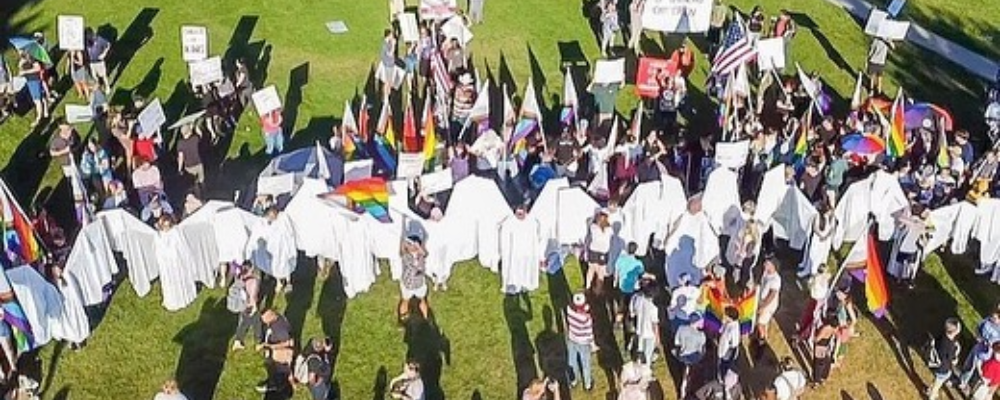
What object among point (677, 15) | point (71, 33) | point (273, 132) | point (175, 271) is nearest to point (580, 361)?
point (175, 271)

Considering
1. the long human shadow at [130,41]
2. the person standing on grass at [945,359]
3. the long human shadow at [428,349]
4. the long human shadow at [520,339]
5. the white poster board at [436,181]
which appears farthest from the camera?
the long human shadow at [130,41]

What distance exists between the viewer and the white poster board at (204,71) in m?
23.1

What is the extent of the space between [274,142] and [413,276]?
5.58m

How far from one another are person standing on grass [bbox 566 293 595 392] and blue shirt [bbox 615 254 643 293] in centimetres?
145

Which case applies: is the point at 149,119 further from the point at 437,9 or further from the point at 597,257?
the point at 597,257

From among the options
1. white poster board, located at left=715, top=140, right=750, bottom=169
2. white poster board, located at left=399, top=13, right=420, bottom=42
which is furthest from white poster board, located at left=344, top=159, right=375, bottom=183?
white poster board, located at left=715, top=140, right=750, bottom=169

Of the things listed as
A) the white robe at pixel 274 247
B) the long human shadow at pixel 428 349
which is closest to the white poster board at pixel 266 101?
the white robe at pixel 274 247

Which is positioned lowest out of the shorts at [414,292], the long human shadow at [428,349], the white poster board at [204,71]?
the long human shadow at [428,349]

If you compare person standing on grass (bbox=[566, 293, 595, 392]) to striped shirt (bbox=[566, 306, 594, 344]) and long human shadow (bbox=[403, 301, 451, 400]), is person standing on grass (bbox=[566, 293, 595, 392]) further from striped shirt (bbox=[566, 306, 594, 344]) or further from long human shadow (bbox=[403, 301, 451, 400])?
long human shadow (bbox=[403, 301, 451, 400])

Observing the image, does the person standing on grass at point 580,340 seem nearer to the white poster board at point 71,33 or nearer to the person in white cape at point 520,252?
the person in white cape at point 520,252

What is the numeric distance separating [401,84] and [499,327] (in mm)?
7433

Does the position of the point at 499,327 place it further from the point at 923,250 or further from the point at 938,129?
the point at 938,129

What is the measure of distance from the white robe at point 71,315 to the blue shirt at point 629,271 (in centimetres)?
819

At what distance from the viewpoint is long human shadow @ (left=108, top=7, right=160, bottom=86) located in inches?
1032
